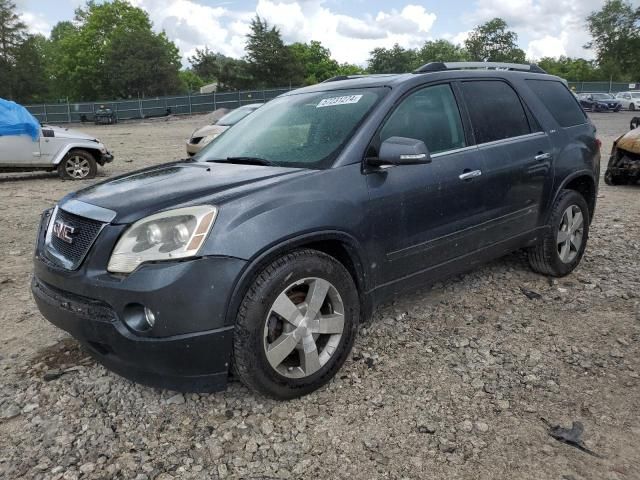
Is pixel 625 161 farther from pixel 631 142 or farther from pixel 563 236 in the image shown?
pixel 563 236

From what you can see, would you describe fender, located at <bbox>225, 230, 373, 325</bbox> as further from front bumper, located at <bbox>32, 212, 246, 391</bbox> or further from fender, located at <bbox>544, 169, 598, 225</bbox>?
fender, located at <bbox>544, 169, 598, 225</bbox>

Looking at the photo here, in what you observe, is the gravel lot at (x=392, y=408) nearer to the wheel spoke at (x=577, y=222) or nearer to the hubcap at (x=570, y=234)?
the hubcap at (x=570, y=234)

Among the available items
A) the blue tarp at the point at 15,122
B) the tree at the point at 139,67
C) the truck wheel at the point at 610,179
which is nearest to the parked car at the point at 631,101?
the truck wheel at the point at 610,179

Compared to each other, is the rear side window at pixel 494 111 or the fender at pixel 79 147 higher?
the rear side window at pixel 494 111

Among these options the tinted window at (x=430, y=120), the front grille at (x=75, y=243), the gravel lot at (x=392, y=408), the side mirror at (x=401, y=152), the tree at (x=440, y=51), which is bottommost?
the gravel lot at (x=392, y=408)

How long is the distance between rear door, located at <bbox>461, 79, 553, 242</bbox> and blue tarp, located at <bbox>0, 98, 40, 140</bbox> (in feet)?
30.0

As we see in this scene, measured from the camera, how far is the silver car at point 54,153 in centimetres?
1027

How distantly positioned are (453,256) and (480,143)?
837mm

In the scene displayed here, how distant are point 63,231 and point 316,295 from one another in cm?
137

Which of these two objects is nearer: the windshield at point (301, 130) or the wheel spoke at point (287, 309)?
the wheel spoke at point (287, 309)

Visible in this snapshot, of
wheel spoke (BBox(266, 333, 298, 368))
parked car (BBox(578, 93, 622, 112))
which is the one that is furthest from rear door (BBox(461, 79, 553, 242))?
parked car (BBox(578, 93, 622, 112))

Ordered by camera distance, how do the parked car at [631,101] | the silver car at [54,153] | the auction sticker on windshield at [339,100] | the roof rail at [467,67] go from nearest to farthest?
the auction sticker on windshield at [339,100] → the roof rail at [467,67] → the silver car at [54,153] → the parked car at [631,101]

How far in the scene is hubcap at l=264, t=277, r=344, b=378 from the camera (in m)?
2.75

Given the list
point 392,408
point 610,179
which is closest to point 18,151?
point 392,408
